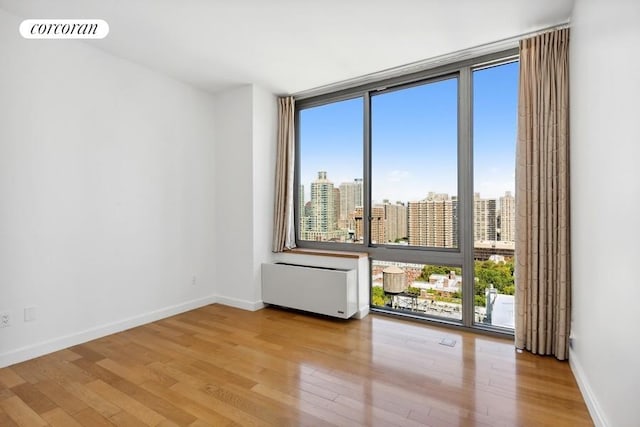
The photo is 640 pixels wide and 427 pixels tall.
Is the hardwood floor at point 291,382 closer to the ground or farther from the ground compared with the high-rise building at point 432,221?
closer to the ground

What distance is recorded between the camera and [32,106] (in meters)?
2.61

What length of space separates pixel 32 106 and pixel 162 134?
1.16m

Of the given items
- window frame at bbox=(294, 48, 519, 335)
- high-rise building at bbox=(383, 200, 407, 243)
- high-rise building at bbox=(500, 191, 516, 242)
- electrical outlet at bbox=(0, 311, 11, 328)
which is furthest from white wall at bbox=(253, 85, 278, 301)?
high-rise building at bbox=(500, 191, 516, 242)

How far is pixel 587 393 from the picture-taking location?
6.42 feet

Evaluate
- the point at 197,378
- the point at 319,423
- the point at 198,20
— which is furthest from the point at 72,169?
the point at 319,423

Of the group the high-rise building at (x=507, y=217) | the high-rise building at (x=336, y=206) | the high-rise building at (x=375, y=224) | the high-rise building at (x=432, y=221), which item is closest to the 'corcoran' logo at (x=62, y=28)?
the high-rise building at (x=336, y=206)

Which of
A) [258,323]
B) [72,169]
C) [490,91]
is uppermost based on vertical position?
[490,91]

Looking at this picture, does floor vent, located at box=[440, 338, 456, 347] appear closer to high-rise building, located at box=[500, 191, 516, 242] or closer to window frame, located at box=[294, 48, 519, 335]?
window frame, located at box=[294, 48, 519, 335]

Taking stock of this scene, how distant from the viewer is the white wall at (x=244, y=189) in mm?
3926

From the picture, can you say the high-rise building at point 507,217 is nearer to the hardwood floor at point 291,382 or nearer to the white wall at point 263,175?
the hardwood floor at point 291,382

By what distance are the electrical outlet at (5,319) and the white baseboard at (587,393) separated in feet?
13.1

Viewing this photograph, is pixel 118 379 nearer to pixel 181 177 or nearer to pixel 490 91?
pixel 181 177

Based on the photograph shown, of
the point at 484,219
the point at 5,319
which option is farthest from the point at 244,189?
the point at 484,219

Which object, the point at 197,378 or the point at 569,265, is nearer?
the point at 197,378
